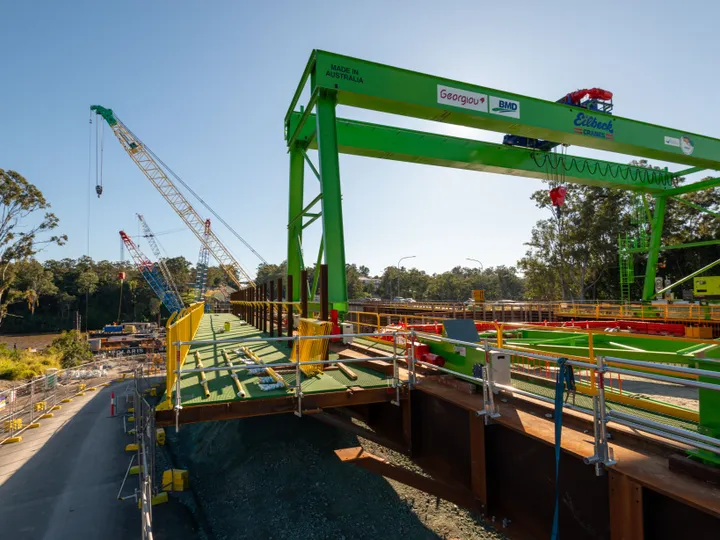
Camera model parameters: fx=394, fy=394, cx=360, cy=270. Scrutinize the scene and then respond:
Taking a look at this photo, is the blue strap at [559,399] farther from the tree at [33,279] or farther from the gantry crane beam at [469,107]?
the tree at [33,279]

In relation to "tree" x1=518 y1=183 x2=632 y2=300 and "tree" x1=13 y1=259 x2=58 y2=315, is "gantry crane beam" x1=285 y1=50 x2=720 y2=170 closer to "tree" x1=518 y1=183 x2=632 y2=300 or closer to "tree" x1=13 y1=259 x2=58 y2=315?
"tree" x1=518 y1=183 x2=632 y2=300

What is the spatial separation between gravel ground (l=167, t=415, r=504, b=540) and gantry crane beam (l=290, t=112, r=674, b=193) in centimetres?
1063

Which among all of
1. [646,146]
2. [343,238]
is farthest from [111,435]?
[646,146]

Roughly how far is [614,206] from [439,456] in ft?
165

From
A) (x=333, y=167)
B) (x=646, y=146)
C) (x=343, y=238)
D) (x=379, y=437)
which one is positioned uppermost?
(x=646, y=146)

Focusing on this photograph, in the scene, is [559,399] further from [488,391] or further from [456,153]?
[456,153]

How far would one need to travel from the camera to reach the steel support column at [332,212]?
1118 centimetres

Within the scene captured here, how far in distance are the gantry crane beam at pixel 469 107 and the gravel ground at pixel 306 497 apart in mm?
11059

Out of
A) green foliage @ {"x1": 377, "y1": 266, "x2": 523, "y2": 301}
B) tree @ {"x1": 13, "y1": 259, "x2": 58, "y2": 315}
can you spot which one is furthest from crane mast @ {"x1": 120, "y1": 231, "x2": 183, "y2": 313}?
green foliage @ {"x1": 377, "y1": 266, "x2": 523, "y2": 301}

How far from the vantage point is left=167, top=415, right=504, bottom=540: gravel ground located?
36.2 feet

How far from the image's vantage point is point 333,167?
1137 centimetres

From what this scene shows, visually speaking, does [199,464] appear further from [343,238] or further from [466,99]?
[466,99]

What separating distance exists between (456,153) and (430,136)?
1.31 metres

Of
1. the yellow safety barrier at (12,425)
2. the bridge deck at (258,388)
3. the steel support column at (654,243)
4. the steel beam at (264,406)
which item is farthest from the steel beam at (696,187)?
the yellow safety barrier at (12,425)
